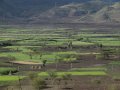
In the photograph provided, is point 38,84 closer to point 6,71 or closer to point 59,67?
point 6,71

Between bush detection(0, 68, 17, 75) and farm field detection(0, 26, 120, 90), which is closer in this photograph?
farm field detection(0, 26, 120, 90)

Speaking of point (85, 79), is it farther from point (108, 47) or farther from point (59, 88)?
point (108, 47)

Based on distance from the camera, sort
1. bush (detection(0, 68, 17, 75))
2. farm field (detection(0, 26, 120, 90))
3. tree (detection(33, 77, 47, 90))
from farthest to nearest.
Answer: bush (detection(0, 68, 17, 75)) < farm field (detection(0, 26, 120, 90)) < tree (detection(33, 77, 47, 90))

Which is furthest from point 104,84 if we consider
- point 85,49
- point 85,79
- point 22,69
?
point 85,49

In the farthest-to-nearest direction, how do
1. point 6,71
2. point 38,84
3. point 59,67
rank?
1. point 59,67
2. point 6,71
3. point 38,84

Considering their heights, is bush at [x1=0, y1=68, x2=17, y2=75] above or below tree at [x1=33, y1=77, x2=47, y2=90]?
above

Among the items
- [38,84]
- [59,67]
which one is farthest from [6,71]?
[38,84]

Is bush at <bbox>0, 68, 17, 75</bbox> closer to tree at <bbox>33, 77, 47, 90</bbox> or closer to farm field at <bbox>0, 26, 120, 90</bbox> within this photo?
farm field at <bbox>0, 26, 120, 90</bbox>

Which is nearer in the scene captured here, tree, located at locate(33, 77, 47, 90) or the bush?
tree, located at locate(33, 77, 47, 90)

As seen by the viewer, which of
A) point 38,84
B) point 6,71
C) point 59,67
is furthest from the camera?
point 59,67

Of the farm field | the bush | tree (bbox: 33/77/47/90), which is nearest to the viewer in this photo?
tree (bbox: 33/77/47/90)

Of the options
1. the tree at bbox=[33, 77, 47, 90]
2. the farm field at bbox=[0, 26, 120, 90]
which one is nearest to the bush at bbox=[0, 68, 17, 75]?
the farm field at bbox=[0, 26, 120, 90]
